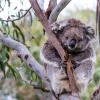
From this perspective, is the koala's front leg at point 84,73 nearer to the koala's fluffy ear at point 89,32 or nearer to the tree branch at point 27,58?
the koala's fluffy ear at point 89,32

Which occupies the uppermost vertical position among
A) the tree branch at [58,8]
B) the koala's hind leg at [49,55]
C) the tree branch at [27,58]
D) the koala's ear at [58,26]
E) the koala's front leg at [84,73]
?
the tree branch at [58,8]

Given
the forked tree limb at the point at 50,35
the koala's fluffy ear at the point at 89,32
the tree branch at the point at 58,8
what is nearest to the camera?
the forked tree limb at the point at 50,35

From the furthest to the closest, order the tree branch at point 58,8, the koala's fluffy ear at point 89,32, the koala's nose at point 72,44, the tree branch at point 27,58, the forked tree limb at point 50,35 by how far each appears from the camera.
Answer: the koala's fluffy ear at point 89,32 < the koala's nose at point 72,44 < the tree branch at point 58,8 < the tree branch at point 27,58 < the forked tree limb at point 50,35

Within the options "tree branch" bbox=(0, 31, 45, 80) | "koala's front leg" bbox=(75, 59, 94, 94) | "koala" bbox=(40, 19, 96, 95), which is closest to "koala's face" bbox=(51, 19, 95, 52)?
"koala" bbox=(40, 19, 96, 95)

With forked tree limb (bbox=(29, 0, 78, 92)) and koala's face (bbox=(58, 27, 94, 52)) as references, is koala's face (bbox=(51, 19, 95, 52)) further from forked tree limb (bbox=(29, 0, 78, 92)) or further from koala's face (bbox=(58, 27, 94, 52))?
forked tree limb (bbox=(29, 0, 78, 92))

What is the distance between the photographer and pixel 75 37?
3.51 metres

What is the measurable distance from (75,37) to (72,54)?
184 millimetres

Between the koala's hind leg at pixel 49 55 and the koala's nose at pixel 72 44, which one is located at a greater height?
the koala's nose at pixel 72 44

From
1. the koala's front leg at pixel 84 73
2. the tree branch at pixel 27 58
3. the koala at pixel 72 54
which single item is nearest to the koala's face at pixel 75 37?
the koala at pixel 72 54

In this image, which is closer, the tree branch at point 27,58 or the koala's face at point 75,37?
the tree branch at point 27,58

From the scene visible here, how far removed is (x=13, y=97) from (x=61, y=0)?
6.27m

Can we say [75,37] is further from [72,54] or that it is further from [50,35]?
[50,35]

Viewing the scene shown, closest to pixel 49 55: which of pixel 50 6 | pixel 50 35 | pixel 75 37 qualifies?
pixel 75 37

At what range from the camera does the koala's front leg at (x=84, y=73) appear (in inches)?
137
